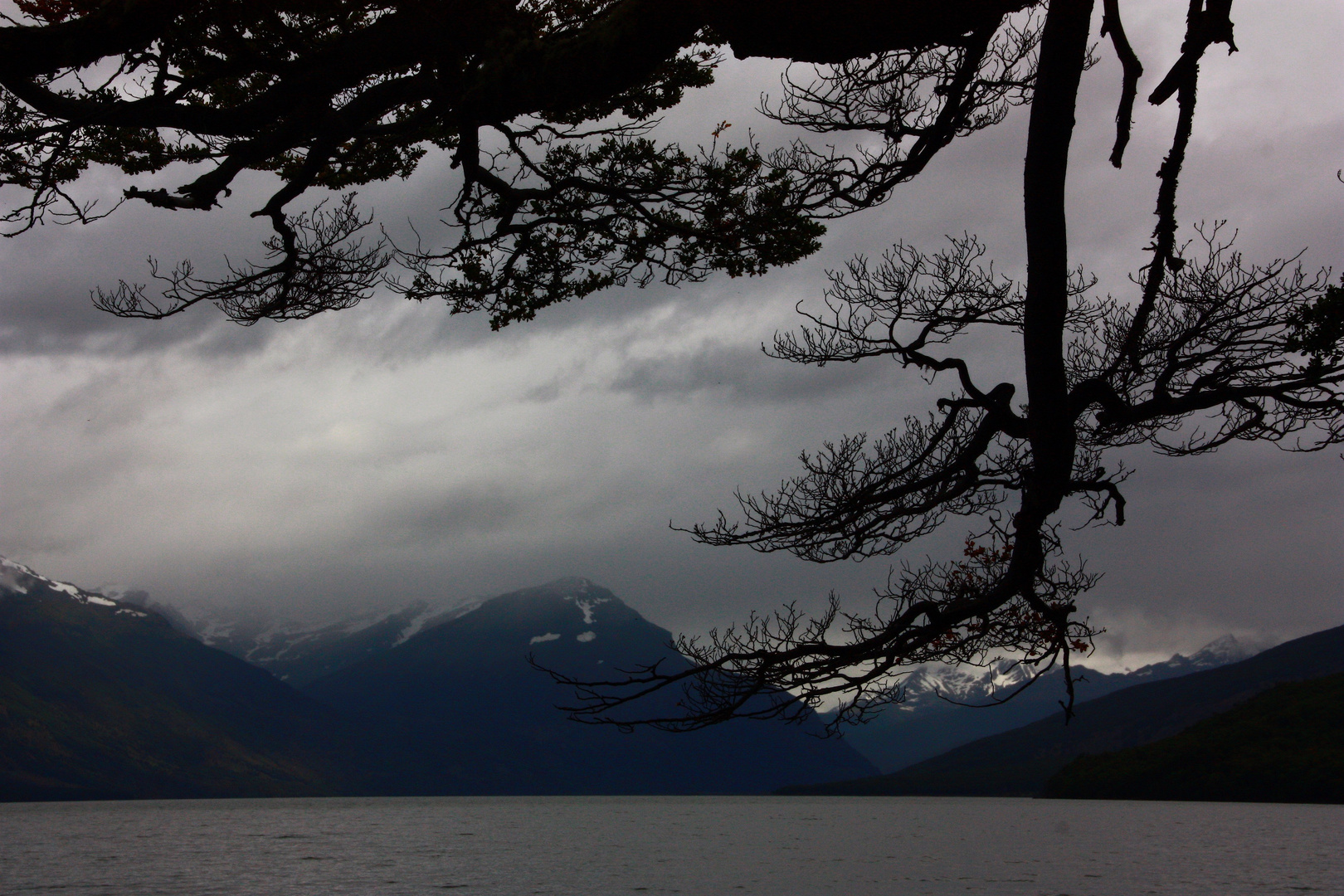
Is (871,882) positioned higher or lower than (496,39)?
lower

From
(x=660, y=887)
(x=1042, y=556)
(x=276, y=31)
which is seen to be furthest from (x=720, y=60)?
(x=660, y=887)

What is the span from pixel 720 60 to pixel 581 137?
2.52 meters

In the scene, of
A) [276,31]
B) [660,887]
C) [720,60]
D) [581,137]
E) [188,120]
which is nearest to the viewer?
[188,120]

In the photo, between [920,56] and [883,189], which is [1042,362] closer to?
[883,189]

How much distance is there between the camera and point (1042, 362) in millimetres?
7320

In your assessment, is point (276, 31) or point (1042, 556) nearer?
point (1042, 556)

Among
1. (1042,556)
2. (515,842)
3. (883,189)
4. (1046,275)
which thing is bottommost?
(515,842)

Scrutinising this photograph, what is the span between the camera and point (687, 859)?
64750 millimetres

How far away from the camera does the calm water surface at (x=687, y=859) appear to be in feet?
142

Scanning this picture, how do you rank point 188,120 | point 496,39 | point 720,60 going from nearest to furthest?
point 496,39
point 188,120
point 720,60

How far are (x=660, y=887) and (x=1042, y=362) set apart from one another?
39.9 metres

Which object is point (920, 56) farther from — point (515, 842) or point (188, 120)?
point (515, 842)

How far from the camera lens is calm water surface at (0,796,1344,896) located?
43250 mm

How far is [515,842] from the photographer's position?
88188 mm
